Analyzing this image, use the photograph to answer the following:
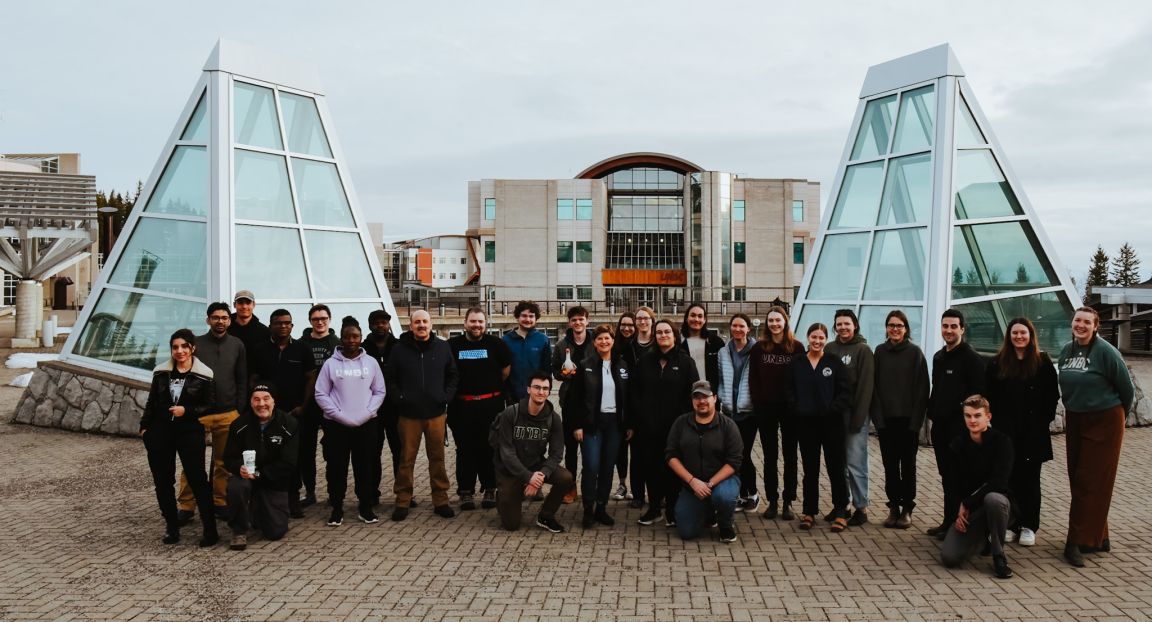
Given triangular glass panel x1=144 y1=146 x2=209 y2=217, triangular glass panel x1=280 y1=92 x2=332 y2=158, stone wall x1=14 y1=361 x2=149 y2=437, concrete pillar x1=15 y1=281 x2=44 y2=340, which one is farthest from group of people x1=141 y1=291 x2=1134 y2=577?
concrete pillar x1=15 y1=281 x2=44 y2=340

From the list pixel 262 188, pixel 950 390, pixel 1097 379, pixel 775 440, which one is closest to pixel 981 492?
pixel 950 390

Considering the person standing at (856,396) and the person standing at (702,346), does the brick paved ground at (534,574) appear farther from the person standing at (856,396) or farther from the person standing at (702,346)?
the person standing at (702,346)

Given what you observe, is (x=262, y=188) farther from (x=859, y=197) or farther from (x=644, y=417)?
(x=859, y=197)

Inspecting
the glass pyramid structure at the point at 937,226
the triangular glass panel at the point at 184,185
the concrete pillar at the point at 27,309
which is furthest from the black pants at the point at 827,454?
the concrete pillar at the point at 27,309

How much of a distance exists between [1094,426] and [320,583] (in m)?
5.72

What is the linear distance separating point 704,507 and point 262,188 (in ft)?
28.0

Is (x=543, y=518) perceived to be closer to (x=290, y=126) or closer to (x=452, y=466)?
(x=452, y=466)

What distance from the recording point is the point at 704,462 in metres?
6.49

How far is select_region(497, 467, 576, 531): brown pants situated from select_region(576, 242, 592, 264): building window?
45704 mm

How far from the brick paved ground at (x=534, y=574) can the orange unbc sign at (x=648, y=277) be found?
47.3 meters

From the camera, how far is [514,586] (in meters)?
5.37

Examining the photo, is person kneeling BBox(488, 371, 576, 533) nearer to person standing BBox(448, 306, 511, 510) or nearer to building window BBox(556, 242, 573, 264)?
person standing BBox(448, 306, 511, 510)

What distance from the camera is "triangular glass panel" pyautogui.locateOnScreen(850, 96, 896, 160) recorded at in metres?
12.3

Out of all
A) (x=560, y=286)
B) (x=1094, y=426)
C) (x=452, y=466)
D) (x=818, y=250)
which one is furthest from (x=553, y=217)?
(x=1094, y=426)
